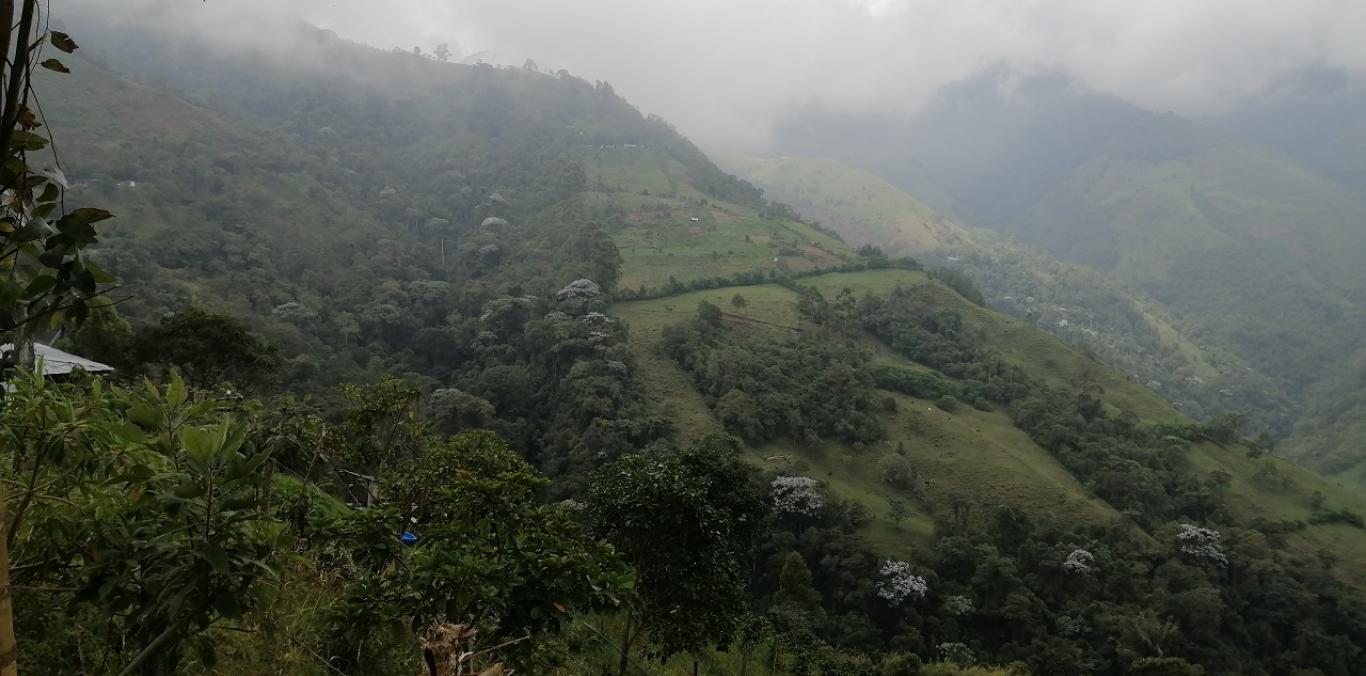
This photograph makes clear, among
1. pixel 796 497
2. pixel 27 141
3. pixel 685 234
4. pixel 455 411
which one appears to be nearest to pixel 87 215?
pixel 27 141

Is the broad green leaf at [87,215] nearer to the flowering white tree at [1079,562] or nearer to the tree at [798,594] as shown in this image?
the tree at [798,594]

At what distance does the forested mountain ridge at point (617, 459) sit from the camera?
389 centimetres

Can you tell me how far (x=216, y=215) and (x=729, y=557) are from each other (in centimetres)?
6235

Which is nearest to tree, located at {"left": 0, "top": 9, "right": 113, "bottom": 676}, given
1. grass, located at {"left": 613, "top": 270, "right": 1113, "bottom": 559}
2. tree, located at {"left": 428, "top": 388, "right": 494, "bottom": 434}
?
tree, located at {"left": 428, "top": 388, "right": 494, "bottom": 434}

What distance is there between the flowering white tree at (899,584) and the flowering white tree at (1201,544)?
13109mm

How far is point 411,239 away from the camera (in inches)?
2751

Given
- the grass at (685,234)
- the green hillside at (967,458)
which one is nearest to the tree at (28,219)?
the green hillside at (967,458)

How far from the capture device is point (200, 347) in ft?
64.5

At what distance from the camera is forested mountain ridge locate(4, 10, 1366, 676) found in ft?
12.8

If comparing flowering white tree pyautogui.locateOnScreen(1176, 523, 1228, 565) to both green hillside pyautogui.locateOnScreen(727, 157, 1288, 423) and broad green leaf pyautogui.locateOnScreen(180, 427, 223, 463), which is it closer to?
broad green leaf pyautogui.locateOnScreen(180, 427, 223, 463)

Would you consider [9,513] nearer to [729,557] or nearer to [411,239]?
[729,557]

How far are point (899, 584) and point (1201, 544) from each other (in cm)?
1542

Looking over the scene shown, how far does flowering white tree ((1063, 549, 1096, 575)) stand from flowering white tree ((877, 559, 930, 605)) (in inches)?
244

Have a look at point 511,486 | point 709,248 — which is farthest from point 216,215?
point 511,486
